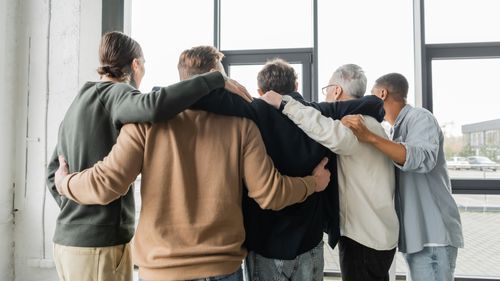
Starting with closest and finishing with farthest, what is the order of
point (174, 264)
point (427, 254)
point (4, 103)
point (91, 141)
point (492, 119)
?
point (174, 264)
point (91, 141)
point (427, 254)
point (4, 103)
point (492, 119)

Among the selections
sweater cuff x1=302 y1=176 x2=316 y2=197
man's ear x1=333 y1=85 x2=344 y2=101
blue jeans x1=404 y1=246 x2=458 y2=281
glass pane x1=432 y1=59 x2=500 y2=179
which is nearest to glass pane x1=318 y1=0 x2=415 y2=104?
glass pane x1=432 y1=59 x2=500 y2=179

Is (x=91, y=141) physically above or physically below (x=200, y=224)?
above

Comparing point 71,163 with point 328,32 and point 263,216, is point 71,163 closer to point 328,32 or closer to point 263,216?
point 263,216

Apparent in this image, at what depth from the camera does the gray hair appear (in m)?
1.49

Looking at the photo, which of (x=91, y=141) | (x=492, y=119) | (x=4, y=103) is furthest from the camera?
(x=492, y=119)

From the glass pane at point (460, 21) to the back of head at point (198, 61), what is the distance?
7.22ft

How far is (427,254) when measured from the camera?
156 cm

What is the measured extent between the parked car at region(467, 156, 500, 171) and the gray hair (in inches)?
66.1

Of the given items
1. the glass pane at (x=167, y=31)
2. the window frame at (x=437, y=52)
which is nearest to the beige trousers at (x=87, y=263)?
the glass pane at (x=167, y=31)

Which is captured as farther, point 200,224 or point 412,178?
point 412,178

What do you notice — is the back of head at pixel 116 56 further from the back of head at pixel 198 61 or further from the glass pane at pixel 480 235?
the glass pane at pixel 480 235

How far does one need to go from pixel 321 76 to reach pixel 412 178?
132 centimetres

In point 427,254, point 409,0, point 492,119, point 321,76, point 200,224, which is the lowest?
point 427,254

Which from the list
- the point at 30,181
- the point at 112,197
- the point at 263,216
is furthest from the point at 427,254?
the point at 30,181
